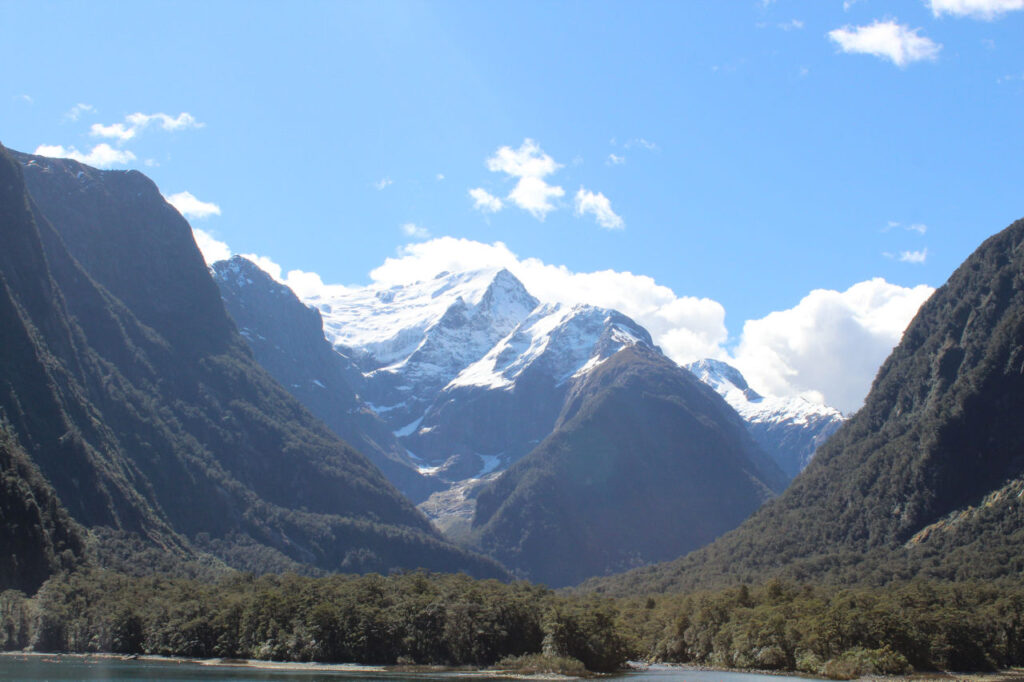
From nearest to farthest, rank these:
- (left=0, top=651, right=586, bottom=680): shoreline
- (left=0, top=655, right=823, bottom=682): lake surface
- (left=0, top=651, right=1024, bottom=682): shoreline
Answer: (left=0, top=655, right=823, bottom=682): lake surface → (left=0, top=651, right=1024, bottom=682): shoreline → (left=0, top=651, right=586, bottom=680): shoreline

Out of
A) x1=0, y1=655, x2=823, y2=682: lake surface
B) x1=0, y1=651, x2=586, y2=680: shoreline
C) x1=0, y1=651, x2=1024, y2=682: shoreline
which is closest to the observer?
x1=0, y1=655, x2=823, y2=682: lake surface

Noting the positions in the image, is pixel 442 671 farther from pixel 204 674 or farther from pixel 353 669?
pixel 204 674

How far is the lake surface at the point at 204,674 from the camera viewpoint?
15925 cm

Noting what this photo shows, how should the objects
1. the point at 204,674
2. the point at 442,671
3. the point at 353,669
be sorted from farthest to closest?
the point at 442,671
the point at 353,669
the point at 204,674

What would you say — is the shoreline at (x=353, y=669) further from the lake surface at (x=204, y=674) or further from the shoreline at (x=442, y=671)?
the lake surface at (x=204, y=674)

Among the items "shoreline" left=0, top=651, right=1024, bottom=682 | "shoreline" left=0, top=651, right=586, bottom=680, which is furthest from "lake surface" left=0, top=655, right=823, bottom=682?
"shoreline" left=0, top=651, right=1024, bottom=682

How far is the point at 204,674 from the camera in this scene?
172 meters

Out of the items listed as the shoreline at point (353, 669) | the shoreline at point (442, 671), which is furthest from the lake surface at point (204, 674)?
the shoreline at point (442, 671)

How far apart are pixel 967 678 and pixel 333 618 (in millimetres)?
118479

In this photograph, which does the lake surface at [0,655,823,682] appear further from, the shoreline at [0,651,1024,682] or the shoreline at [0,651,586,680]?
the shoreline at [0,651,1024,682]

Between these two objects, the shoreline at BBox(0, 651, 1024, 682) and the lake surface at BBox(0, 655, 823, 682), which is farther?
the shoreline at BBox(0, 651, 1024, 682)

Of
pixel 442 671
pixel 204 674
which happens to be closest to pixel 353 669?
pixel 442 671

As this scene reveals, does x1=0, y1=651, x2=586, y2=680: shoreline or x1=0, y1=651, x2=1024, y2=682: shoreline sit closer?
x1=0, y1=651, x2=1024, y2=682: shoreline

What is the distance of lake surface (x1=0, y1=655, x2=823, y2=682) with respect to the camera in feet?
522
